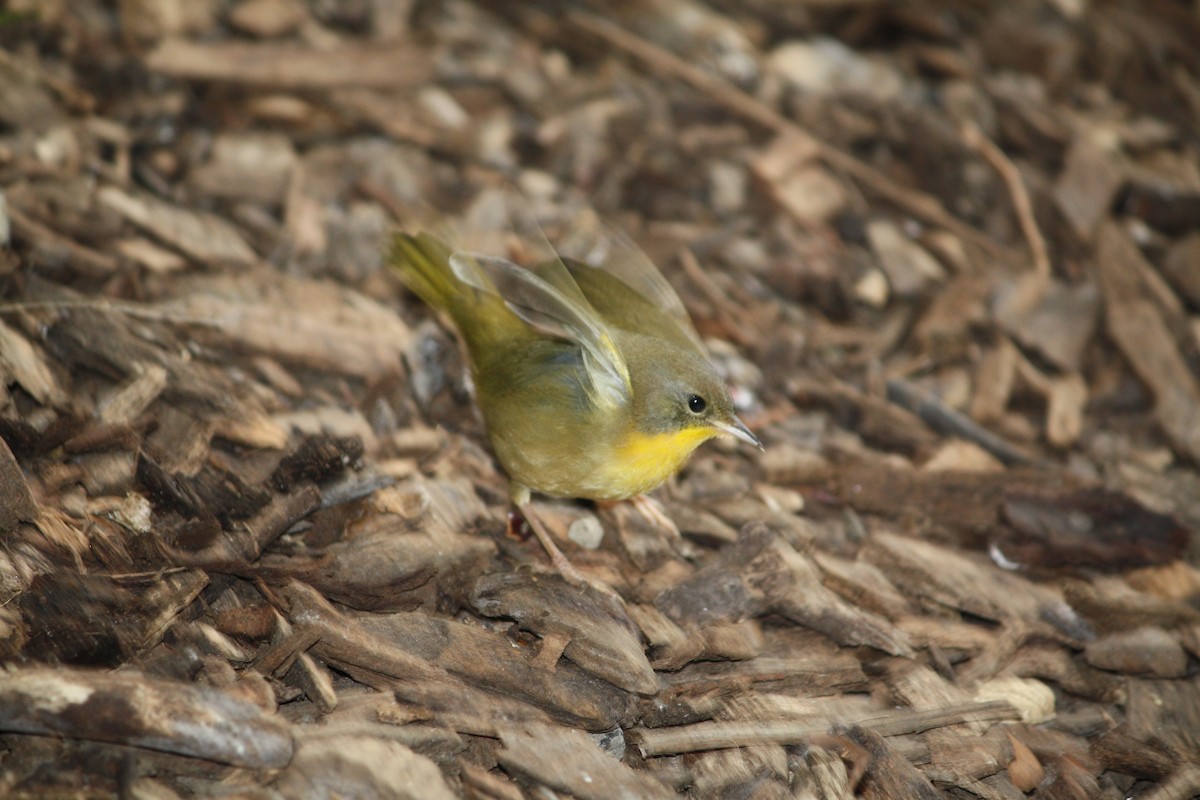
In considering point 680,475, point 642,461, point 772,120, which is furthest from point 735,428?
point 772,120

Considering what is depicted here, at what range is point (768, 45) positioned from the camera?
646cm

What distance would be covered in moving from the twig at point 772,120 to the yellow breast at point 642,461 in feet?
8.83

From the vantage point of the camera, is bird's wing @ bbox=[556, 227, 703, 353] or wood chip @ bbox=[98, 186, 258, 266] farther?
wood chip @ bbox=[98, 186, 258, 266]

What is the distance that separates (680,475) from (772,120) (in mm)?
2567

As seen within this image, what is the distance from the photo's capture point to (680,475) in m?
4.31

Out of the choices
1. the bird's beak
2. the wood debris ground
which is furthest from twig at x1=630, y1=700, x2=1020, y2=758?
the bird's beak

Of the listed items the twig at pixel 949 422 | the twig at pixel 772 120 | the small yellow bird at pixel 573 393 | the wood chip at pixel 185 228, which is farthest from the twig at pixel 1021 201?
the wood chip at pixel 185 228

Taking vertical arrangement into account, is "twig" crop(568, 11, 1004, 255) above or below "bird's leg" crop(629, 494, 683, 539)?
above

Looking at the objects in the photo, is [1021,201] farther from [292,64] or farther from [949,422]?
[292,64]

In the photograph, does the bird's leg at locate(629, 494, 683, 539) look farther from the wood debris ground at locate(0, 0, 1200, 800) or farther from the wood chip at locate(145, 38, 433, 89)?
the wood chip at locate(145, 38, 433, 89)

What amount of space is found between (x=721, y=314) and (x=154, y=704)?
3158 mm

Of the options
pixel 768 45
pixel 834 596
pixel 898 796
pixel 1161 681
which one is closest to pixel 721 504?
pixel 834 596

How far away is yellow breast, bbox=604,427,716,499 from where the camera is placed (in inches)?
144

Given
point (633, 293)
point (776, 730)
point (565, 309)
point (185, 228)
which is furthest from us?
point (185, 228)
